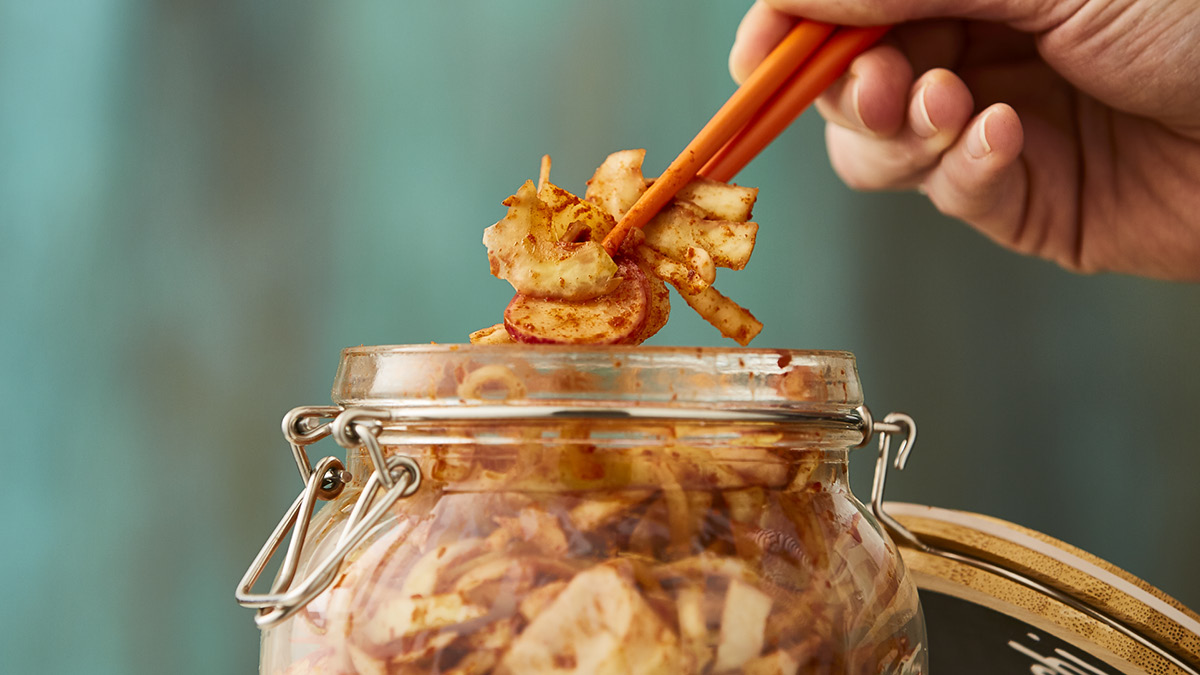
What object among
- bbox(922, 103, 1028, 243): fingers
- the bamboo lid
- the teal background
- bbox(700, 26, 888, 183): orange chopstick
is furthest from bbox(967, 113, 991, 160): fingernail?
the teal background

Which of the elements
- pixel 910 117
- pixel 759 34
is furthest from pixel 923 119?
pixel 759 34

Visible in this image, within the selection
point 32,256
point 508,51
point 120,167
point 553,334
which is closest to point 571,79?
point 508,51

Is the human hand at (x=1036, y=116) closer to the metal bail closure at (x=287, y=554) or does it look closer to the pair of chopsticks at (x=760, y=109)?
the pair of chopsticks at (x=760, y=109)

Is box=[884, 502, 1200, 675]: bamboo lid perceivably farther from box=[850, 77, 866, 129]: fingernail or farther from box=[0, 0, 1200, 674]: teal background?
box=[0, 0, 1200, 674]: teal background

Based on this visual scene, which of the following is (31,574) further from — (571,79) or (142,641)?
(571,79)

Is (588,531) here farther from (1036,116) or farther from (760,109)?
(1036,116)

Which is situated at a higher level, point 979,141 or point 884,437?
point 979,141

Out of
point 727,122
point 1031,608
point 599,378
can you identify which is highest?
point 727,122

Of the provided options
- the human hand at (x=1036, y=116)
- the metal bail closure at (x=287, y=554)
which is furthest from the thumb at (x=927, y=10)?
the metal bail closure at (x=287, y=554)
